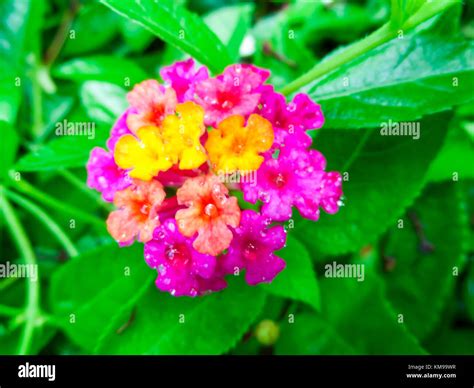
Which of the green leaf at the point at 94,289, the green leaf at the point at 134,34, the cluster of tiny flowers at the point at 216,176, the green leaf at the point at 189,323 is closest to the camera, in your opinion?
the cluster of tiny flowers at the point at 216,176

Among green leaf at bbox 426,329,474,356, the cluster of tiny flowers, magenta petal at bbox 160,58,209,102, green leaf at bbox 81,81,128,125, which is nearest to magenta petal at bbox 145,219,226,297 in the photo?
the cluster of tiny flowers

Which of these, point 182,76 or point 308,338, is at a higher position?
point 182,76

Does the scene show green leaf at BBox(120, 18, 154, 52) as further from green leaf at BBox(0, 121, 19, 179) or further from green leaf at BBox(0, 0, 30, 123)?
green leaf at BBox(0, 121, 19, 179)

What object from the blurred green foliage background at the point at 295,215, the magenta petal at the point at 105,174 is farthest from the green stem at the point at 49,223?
the magenta petal at the point at 105,174

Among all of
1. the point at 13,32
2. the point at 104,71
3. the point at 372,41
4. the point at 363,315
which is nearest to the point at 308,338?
the point at 363,315

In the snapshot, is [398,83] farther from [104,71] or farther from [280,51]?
[104,71]

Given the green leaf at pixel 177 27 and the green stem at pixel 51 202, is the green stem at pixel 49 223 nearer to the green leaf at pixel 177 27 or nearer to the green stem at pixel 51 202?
the green stem at pixel 51 202

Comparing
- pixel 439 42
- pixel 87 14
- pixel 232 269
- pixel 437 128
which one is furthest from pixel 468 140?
pixel 87 14
